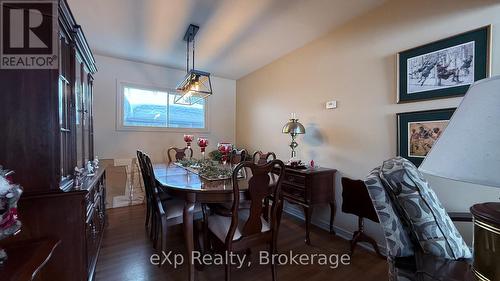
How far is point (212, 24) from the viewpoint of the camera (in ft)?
8.71

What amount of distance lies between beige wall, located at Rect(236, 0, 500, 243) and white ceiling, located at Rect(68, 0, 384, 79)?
0.26m

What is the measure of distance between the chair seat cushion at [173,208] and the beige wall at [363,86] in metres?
1.91

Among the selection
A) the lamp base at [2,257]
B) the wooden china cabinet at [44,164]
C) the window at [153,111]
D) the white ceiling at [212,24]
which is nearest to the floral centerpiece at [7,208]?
the lamp base at [2,257]

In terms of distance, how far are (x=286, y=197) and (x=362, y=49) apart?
2.06 metres

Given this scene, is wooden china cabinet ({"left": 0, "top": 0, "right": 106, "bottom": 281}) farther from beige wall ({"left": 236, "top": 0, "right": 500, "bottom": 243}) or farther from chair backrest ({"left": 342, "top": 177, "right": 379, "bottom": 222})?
beige wall ({"left": 236, "top": 0, "right": 500, "bottom": 243})

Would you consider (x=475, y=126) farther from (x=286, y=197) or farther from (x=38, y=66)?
(x=286, y=197)

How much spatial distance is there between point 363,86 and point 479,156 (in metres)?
2.13

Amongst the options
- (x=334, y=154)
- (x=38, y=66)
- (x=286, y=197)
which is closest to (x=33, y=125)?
(x=38, y=66)

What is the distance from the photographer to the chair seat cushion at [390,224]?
49.4 inches

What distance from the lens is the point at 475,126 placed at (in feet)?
2.04

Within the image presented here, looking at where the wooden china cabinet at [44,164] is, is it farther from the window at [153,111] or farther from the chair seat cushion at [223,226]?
the window at [153,111]

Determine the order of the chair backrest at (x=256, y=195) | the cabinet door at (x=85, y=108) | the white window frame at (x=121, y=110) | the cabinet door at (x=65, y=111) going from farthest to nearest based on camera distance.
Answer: the white window frame at (x=121, y=110), the cabinet door at (x=85, y=108), the chair backrest at (x=256, y=195), the cabinet door at (x=65, y=111)

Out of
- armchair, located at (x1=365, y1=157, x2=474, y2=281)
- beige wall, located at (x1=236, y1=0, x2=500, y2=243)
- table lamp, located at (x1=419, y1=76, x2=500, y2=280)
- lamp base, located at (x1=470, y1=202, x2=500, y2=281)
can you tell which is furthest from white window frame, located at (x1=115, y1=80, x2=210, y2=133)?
lamp base, located at (x1=470, y1=202, x2=500, y2=281)

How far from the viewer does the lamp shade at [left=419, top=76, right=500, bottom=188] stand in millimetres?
572
